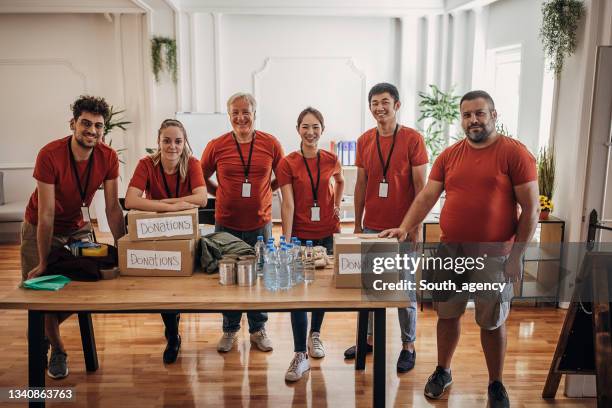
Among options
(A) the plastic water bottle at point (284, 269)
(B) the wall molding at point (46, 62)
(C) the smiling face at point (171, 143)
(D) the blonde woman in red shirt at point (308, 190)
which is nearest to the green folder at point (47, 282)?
(C) the smiling face at point (171, 143)

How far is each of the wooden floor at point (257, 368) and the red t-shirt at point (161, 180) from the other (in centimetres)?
108

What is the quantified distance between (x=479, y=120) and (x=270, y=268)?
1.20 m

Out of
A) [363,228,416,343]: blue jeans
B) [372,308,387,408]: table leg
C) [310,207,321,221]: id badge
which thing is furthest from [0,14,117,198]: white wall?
[372,308,387,408]: table leg

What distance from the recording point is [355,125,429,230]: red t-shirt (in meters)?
3.05

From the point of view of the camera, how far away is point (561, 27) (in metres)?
4.09

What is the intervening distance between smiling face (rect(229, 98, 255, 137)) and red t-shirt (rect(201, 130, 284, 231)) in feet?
0.30

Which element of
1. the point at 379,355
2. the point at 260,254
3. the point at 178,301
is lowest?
the point at 379,355

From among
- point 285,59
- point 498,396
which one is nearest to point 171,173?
point 498,396

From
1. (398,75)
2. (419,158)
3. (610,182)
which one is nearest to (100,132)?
(419,158)

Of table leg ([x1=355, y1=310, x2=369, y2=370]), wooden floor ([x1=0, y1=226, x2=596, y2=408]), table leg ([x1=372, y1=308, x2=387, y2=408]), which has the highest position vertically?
table leg ([x1=372, y1=308, x2=387, y2=408])

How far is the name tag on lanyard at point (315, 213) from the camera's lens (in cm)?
311

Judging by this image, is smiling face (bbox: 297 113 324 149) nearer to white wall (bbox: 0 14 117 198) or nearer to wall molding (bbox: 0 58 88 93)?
white wall (bbox: 0 14 117 198)

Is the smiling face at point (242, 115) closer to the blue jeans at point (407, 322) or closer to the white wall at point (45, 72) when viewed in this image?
the blue jeans at point (407, 322)

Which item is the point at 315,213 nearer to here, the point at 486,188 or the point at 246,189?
the point at 246,189
